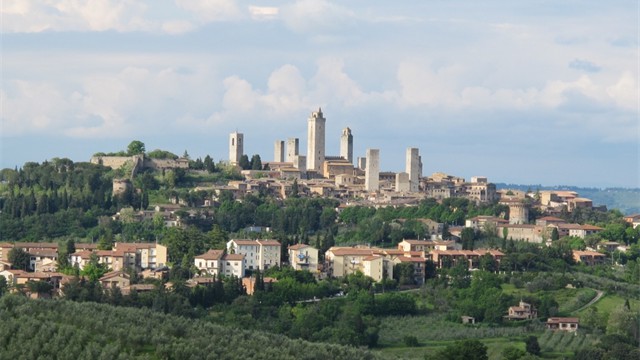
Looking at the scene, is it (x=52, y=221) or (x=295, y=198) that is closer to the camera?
(x=52, y=221)

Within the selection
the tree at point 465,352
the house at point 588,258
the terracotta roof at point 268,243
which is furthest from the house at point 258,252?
the tree at point 465,352

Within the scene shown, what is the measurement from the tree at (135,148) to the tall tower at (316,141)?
367 inches

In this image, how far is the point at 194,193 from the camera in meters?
63.4

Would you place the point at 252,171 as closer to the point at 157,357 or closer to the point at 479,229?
the point at 479,229

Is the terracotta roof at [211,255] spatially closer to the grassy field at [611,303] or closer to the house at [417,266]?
the house at [417,266]

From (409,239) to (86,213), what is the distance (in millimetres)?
13462

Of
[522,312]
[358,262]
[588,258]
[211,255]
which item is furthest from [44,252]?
[588,258]

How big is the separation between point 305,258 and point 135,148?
22.6 metres

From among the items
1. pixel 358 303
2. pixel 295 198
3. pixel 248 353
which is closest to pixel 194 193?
pixel 295 198

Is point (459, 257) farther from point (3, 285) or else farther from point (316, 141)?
point (316, 141)

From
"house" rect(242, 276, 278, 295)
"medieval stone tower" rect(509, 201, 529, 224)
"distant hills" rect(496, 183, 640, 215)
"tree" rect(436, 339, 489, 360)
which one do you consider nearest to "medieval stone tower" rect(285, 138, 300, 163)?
"medieval stone tower" rect(509, 201, 529, 224)

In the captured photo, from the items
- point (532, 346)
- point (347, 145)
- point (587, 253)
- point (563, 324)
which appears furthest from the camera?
point (347, 145)

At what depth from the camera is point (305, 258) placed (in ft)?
168

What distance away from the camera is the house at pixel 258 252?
5070 centimetres
